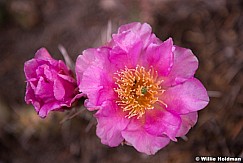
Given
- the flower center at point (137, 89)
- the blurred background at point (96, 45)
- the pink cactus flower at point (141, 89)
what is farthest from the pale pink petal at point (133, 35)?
the blurred background at point (96, 45)

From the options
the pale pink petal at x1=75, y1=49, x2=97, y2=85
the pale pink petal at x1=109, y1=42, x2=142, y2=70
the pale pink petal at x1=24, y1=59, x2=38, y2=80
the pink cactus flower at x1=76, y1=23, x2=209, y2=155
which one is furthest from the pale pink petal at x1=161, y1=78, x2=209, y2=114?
the pale pink petal at x1=24, y1=59, x2=38, y2=80

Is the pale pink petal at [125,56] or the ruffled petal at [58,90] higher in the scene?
the pale pink petal at [125,56]

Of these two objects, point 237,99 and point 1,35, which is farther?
point 1,35

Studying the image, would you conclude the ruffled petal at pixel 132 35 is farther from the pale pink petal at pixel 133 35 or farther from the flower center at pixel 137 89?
the flower center at pixel 137 89

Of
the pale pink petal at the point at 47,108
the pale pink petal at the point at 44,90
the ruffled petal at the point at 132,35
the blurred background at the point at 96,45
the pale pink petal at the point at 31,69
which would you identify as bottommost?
the blurred background at the point at 96,45

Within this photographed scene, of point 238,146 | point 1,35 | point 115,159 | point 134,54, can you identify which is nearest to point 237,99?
point 238,146

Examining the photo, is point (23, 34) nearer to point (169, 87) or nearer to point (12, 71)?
point (12, 71)
